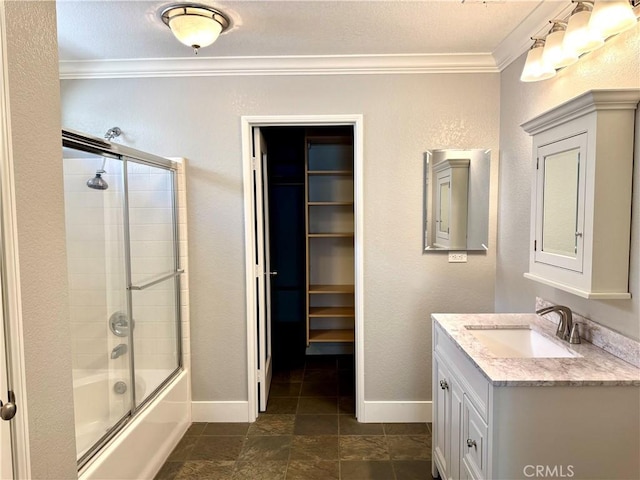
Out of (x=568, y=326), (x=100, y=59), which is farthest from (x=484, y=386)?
(x=100, y=59)

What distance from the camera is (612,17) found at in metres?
1.32

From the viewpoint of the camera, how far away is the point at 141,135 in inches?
102

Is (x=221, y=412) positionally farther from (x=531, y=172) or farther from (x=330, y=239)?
(x=531, y=172)

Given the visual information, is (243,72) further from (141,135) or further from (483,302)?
(483,302)

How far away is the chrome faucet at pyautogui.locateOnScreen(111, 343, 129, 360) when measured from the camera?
230 centimetres

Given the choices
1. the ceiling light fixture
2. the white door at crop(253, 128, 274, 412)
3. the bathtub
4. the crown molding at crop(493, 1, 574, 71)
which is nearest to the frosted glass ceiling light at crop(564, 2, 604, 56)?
the crown molding at crop(493, 1, 574, 71)

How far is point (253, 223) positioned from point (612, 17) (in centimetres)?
209

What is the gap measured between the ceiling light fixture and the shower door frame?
656mm

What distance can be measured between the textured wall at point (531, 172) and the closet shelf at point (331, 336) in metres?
1.46

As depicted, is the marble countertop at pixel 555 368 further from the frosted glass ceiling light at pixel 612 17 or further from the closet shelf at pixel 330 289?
the closet shelf at pixel 330 289

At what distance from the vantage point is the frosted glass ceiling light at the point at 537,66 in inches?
69.5

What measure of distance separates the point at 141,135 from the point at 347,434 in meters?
2.44

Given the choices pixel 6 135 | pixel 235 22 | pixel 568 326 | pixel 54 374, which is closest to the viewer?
pixel 6 135

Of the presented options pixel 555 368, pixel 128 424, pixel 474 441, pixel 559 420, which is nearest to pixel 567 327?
pixel 555 368
